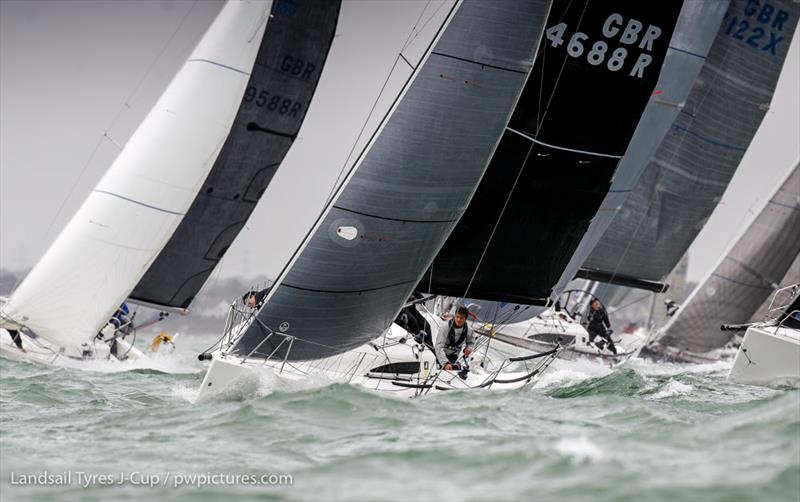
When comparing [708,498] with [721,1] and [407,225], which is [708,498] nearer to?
[407,225]

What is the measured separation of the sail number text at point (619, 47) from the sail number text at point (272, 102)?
15.6 ft

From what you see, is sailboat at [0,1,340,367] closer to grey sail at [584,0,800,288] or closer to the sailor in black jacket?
grey sail at [584,0,800,288]

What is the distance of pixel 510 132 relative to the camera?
11062mm

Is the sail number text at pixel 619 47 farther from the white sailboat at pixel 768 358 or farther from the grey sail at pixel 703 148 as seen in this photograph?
the grey sail at pixel 703 148

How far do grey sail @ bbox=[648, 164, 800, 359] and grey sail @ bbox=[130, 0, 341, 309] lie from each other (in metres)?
9.99

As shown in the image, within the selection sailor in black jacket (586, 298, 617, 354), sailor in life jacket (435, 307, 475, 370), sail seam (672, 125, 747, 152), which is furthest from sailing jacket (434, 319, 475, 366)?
sailor in black jacket (586, 298, 617, 354)

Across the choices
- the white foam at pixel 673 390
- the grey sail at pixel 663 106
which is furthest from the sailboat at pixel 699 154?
the white foam at pixel 673 390

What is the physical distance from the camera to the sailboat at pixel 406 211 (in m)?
9.45

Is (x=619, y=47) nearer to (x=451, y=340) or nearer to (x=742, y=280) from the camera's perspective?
(x=451, y=340)

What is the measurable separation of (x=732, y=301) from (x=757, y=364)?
934cm

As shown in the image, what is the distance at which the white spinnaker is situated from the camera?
1352cm

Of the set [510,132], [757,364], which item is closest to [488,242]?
[510,132]

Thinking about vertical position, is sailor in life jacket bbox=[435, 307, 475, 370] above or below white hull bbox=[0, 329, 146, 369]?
above

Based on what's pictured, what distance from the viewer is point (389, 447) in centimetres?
649
